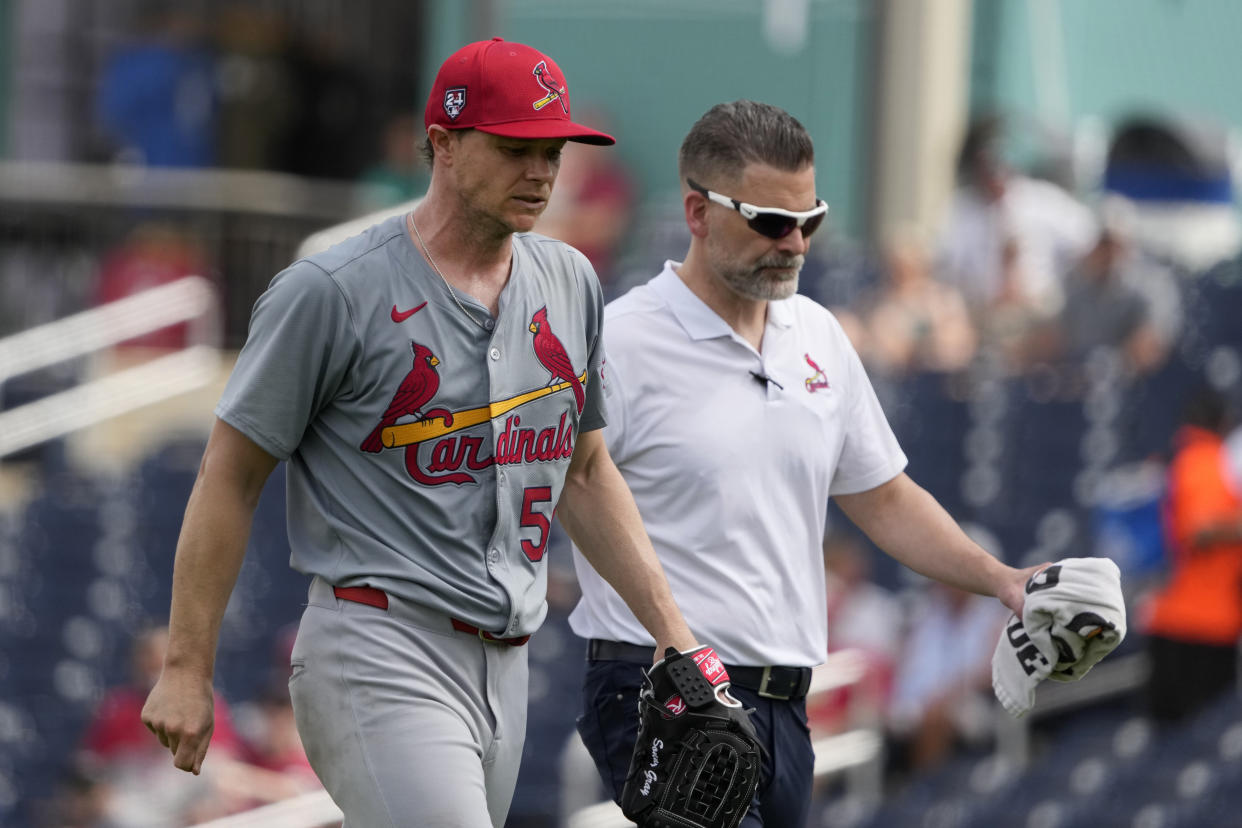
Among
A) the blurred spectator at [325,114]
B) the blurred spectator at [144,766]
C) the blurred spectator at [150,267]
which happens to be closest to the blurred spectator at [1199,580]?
the blurred spectator at [144,766]

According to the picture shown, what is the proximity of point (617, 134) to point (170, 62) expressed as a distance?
3699 mm

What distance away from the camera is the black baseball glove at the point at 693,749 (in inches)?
142

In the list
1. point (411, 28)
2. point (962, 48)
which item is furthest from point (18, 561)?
point (962, 48)

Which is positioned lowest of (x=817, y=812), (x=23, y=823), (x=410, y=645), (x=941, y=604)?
(x=23, y=823)

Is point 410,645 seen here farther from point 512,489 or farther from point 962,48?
point 962,48

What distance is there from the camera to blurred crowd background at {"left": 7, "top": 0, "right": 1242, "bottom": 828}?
8.84 m

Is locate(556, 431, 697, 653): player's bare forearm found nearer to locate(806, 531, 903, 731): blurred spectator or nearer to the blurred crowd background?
the blurred crowd background

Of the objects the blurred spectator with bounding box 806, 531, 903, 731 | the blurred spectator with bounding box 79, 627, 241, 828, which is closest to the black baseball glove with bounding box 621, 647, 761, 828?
the blurred spectator with bounding box 79, 627, 241, 828

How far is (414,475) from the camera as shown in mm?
3441

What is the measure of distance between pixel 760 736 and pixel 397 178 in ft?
30.9

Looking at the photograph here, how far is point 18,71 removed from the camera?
1395cm

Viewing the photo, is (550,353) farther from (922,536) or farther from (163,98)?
(163,98)

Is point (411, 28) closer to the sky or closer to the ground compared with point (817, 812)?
closer to the sky

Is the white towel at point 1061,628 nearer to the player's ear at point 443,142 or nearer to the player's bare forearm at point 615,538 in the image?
the player's bare forearm at point 615,538
